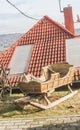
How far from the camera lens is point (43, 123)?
10.3 m

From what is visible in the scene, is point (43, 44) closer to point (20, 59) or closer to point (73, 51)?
point (20, 59)

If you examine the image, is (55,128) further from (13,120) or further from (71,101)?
(71,101)

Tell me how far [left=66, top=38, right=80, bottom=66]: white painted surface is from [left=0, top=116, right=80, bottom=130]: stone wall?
260 inches

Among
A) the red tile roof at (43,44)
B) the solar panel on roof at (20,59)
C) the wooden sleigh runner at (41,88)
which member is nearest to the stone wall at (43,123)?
the wooden sleigh runner at (41,88)

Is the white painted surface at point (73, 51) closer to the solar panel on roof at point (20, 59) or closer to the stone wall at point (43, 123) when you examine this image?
the solar panel on roof at point (20, 59)

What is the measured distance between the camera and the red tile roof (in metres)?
17.2

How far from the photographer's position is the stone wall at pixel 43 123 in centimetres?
984

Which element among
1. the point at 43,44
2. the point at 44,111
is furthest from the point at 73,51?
the point at 44,111

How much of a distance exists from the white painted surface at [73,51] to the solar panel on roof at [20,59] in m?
2.17

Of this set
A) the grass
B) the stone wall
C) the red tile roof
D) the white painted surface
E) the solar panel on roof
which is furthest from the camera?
the solar panel on roof

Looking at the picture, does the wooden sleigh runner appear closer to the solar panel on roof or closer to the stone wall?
the stone wall

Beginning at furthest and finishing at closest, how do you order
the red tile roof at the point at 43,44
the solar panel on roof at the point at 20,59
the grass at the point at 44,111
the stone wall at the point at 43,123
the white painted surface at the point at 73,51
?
1. the solar panel on roof at the point at 20,59
2. the red tile roof at the point at 43,44
3. the white painted surface at the point at 73,51
4. the grass at the point at 44,111
5. the stone wall at the point at 43,123

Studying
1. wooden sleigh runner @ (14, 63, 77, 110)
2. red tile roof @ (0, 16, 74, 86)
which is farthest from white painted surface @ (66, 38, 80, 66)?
wooden sleigh runner @ (14, 63, 77, 110)

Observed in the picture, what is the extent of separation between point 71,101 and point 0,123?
3.31 meters
